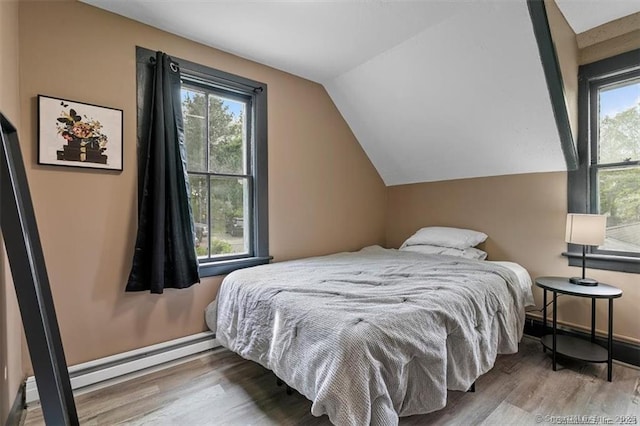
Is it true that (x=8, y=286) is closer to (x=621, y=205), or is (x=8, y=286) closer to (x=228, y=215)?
(x=228, y=215)

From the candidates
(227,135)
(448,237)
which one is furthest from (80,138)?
(448,237)

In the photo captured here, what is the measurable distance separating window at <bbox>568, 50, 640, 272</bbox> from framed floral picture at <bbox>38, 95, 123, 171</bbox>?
3.59 meters

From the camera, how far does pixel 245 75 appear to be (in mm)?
2711

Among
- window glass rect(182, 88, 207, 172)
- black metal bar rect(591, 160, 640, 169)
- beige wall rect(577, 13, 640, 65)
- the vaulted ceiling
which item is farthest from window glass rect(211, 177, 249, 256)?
beige wall rect(577, 13, 640, 65)

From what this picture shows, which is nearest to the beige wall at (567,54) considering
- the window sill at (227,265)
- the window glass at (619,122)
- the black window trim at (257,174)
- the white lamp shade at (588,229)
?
the window glass at (619,122)

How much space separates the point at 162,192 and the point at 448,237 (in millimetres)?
2654

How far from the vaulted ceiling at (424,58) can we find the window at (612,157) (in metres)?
0.26

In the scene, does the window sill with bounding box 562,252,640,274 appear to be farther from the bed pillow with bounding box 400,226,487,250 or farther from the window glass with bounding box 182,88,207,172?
the window glass with bounding box 182,88,207,172

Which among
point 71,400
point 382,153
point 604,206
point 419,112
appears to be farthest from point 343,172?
point 71,400

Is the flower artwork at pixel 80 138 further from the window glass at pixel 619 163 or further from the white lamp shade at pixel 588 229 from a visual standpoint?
the window glass at pixel 619 163

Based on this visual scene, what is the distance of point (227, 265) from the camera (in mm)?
2580

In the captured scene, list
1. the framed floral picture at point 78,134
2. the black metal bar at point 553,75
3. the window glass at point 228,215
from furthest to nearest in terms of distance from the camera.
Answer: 1. the window glass at point 228,215
2. the black metal bar at point 553,75
3. the framed floral picture at point 78,134

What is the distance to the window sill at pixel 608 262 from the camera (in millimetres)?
2230

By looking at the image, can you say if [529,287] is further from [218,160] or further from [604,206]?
[218,160]
